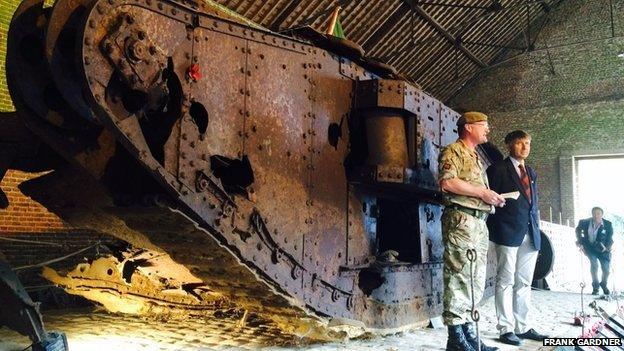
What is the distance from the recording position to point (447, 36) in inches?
661

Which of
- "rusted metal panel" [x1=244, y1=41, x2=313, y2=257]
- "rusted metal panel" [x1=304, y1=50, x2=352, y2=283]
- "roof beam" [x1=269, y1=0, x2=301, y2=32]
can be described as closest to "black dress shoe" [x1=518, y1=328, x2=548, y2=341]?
"rusted metal panel" [x1=304, y1=50, x2=352, y2=283]

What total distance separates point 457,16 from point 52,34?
15041 mm

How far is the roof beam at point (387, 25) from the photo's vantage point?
A: 1457 cm

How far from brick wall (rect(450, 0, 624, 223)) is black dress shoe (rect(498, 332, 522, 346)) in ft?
47.2

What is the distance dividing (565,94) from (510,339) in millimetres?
16105

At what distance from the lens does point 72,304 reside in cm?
782

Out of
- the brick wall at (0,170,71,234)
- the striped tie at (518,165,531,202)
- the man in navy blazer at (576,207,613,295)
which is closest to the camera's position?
the striped tie at (518,165,531,202)

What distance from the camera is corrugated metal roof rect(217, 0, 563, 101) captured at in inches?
505

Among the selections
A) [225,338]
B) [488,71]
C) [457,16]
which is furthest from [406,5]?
[225,338]

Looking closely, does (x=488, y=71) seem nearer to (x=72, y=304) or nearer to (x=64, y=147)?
(x=72, y=304)

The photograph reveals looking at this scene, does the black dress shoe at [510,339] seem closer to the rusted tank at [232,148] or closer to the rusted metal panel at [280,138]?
the rusted tank at [232,148]

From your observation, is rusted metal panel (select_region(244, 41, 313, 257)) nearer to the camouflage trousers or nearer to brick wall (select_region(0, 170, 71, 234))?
the camouflage trousers

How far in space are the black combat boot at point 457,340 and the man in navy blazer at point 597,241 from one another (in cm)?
806

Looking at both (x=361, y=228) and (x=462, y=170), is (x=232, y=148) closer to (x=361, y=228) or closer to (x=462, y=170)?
(x=361, y=228)
